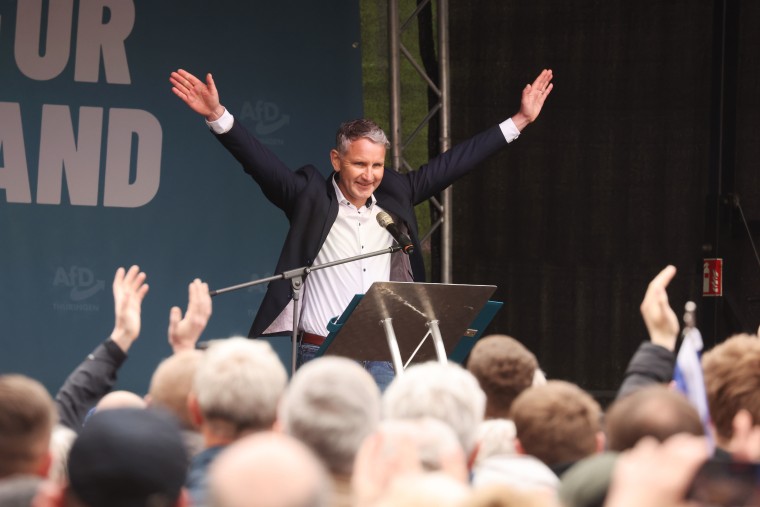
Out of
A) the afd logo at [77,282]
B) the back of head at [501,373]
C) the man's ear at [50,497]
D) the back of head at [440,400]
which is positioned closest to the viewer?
the man's ear at [50,497]

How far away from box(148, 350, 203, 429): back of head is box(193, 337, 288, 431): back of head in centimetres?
32

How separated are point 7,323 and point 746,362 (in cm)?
449

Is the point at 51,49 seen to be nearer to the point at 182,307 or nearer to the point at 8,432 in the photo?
the point at 182,307

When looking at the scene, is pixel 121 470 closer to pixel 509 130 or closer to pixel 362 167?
Answer: pixel 362 167

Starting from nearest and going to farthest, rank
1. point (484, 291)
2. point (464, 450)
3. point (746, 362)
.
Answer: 1. point (464, 450)
2. point (746, 362)
3. point (484, 291)

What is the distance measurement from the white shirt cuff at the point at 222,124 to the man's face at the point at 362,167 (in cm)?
56

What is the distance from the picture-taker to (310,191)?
4.87m

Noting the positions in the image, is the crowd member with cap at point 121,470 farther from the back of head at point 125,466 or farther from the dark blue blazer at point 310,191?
the dark blue blazer at point 310,191

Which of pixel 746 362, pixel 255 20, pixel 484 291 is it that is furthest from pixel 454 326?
pixel 255 20

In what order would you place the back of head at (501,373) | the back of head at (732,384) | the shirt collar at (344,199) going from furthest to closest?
1. the shirt collar at (344,199)
2. the back of head at (501,373)
3. the back of head at (732,384)

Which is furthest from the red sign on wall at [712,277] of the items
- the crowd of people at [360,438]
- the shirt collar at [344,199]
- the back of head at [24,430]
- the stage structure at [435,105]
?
the back of head at [24,430]

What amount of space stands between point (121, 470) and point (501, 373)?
1.55 meters

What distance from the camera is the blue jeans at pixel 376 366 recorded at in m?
4.59

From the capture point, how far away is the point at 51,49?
20.2ft
